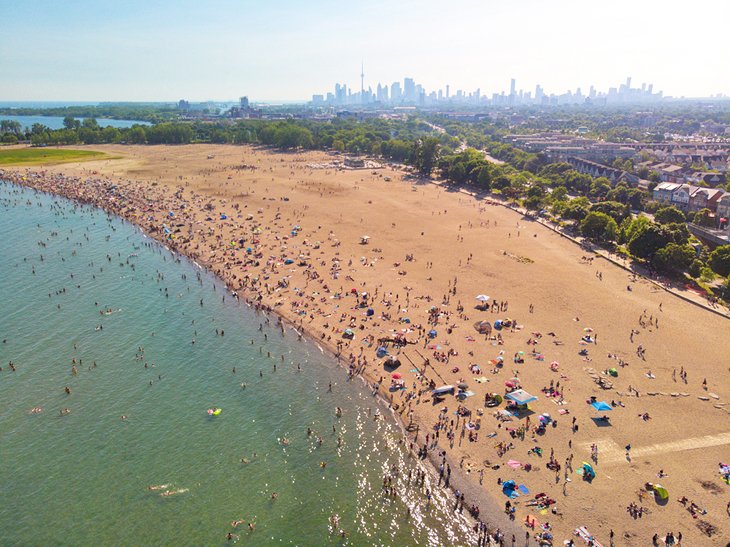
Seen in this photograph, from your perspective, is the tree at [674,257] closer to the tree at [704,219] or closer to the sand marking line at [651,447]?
the tree at [704,219]

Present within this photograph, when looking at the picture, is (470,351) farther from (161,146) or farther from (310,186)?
(161,146)

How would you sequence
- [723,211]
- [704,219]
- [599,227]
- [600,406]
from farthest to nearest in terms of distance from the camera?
[704,219] < [723,211] < [599,227] < [600,406]

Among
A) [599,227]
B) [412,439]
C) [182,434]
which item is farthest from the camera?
[599,227]

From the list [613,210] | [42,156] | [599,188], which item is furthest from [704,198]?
[42,156]

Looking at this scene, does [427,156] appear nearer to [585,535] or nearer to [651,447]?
Answer: [651,447]

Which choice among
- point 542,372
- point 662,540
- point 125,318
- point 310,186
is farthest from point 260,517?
point 310,186

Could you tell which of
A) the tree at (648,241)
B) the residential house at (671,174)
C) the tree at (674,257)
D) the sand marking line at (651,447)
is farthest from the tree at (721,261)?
the residential house at (671,174)
